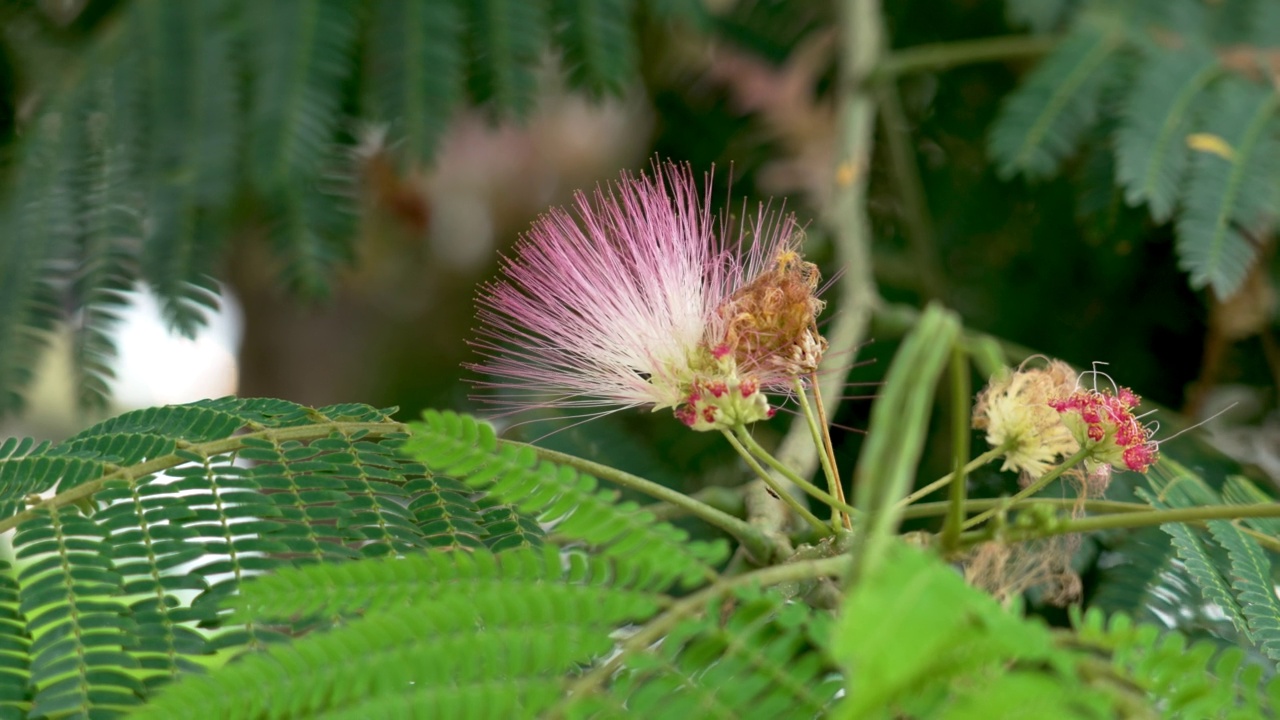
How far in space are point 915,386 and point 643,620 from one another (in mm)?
219

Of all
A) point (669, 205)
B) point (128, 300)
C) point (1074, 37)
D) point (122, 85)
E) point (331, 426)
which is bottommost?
point (331, 426)

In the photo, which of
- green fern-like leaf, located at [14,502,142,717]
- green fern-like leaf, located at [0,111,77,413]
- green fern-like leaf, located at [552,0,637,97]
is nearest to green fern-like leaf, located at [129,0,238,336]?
green fern-like leaf, located at [0,111,77,413]

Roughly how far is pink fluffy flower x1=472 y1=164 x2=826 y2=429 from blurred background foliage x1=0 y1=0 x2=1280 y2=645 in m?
0.56

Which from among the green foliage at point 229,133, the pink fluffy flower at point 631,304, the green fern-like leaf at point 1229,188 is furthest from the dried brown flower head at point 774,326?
the green foliage at point 229,133

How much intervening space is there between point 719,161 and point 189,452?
1.49m

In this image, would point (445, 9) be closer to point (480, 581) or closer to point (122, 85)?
point (122, 85)

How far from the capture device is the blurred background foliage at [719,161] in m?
1.54

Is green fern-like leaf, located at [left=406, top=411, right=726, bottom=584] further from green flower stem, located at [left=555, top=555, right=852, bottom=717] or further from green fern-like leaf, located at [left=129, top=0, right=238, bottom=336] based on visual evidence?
green fern-like leaf, located at [left=129, top=0, right=238, bottom=336]

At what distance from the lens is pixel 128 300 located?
Result: 1.59m

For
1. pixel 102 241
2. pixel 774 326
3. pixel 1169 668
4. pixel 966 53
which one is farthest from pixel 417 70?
pixel 1169 668

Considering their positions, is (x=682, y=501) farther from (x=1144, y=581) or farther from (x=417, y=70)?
(x=417, y=70)

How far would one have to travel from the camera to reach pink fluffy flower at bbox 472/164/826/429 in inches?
30.7

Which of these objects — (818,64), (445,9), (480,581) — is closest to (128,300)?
(445,9)

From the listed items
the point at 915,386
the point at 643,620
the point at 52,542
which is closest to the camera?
the point at 915,386
